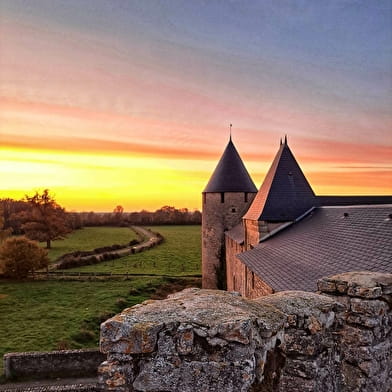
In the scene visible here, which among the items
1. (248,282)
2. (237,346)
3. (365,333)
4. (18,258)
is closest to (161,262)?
(18,258)

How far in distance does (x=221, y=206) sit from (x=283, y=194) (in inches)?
338

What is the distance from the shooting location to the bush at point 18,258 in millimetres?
28672

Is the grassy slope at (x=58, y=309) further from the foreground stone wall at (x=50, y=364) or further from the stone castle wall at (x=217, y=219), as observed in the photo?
the stone castle wall at (x=217, y=219)

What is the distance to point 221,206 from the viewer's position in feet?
87.7

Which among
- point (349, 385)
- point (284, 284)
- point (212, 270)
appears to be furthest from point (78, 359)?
point (212, 270)

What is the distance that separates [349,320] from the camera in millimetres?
3600

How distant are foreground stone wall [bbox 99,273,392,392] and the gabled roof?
509cm

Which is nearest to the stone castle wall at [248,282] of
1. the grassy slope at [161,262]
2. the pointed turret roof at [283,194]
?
the pointed turret roof at [283,194]

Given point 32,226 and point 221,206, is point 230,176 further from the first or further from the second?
point 32,226

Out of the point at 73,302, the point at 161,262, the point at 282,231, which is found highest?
the point at 282,231

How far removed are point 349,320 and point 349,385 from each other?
638mm

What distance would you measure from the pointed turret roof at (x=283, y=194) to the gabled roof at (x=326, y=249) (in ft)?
5.21

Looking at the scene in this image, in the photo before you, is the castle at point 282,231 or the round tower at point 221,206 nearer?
the castle at point 282,231

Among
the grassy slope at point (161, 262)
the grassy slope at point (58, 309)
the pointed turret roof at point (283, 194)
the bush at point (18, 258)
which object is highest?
the pointed turret roof at point (283, 194)
